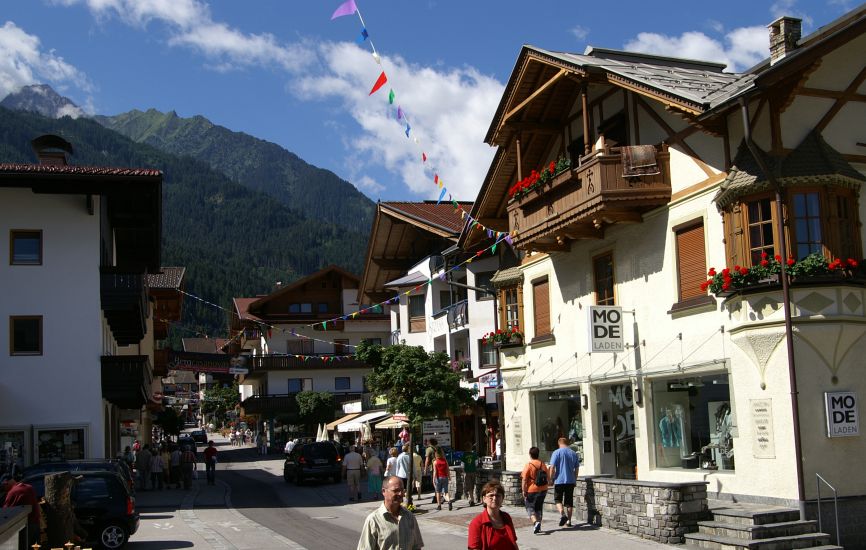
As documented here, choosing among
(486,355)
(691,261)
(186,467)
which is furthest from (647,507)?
(486,355)

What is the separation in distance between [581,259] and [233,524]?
10.4 m

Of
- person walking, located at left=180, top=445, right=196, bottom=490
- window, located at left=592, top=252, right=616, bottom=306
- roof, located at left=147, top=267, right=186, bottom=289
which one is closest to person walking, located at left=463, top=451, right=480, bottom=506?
window, located at left=592, top=252, right=616, bottom=306

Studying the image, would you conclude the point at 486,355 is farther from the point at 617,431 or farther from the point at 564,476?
the point at 564,476

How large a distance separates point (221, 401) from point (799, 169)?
115 metres

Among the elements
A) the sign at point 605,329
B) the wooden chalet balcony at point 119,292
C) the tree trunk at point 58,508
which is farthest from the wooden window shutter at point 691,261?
the wooden chalet balcony at point 119,292

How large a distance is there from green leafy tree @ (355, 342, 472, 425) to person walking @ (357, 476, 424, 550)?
17617mm

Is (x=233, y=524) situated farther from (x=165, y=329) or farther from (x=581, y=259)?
(x=165, y=329)

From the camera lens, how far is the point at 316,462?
3719cm

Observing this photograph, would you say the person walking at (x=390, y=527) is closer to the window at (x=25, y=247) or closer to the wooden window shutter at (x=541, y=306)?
the wooden window shutter at (x=541, y=306)

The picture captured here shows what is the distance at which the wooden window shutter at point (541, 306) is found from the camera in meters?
25.0

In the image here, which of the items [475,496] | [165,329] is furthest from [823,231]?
[165,329]

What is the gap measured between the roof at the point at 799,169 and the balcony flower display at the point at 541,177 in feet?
15.4

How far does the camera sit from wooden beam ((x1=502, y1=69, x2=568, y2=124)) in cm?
2127

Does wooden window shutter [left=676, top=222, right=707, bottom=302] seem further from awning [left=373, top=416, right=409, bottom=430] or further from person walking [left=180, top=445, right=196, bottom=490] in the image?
person walking [left=180, top=445, right=196, bottom=490]
